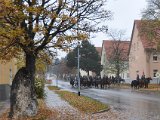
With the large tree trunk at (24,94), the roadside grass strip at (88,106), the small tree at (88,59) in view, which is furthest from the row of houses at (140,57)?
the large tree trunk at (24,94)

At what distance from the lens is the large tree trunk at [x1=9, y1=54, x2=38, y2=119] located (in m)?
18.3

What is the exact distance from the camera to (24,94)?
18.5 meters

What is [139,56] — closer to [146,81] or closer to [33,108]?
[146,81]

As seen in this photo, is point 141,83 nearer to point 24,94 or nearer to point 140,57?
point 140,57

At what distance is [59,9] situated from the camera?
18141 millimetres

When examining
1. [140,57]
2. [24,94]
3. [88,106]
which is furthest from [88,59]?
[24,94]

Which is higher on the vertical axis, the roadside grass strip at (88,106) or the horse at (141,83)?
the horse at (141,83)

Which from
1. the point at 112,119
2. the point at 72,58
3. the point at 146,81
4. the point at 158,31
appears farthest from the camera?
the point at 72,58

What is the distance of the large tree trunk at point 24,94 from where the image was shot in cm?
1830

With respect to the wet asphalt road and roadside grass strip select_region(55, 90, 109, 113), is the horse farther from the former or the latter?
roadside grass strip select_region(55, 90, 109, 113)

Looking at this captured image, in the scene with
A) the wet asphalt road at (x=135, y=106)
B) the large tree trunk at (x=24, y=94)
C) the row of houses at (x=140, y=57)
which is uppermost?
the row of houses at (x=140, y=57)

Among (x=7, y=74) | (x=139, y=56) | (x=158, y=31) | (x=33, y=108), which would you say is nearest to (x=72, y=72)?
(x=139, y=56)

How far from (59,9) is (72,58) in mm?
84757

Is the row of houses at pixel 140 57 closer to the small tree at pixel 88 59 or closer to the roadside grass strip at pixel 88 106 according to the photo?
the small tree at pixel 88 59
